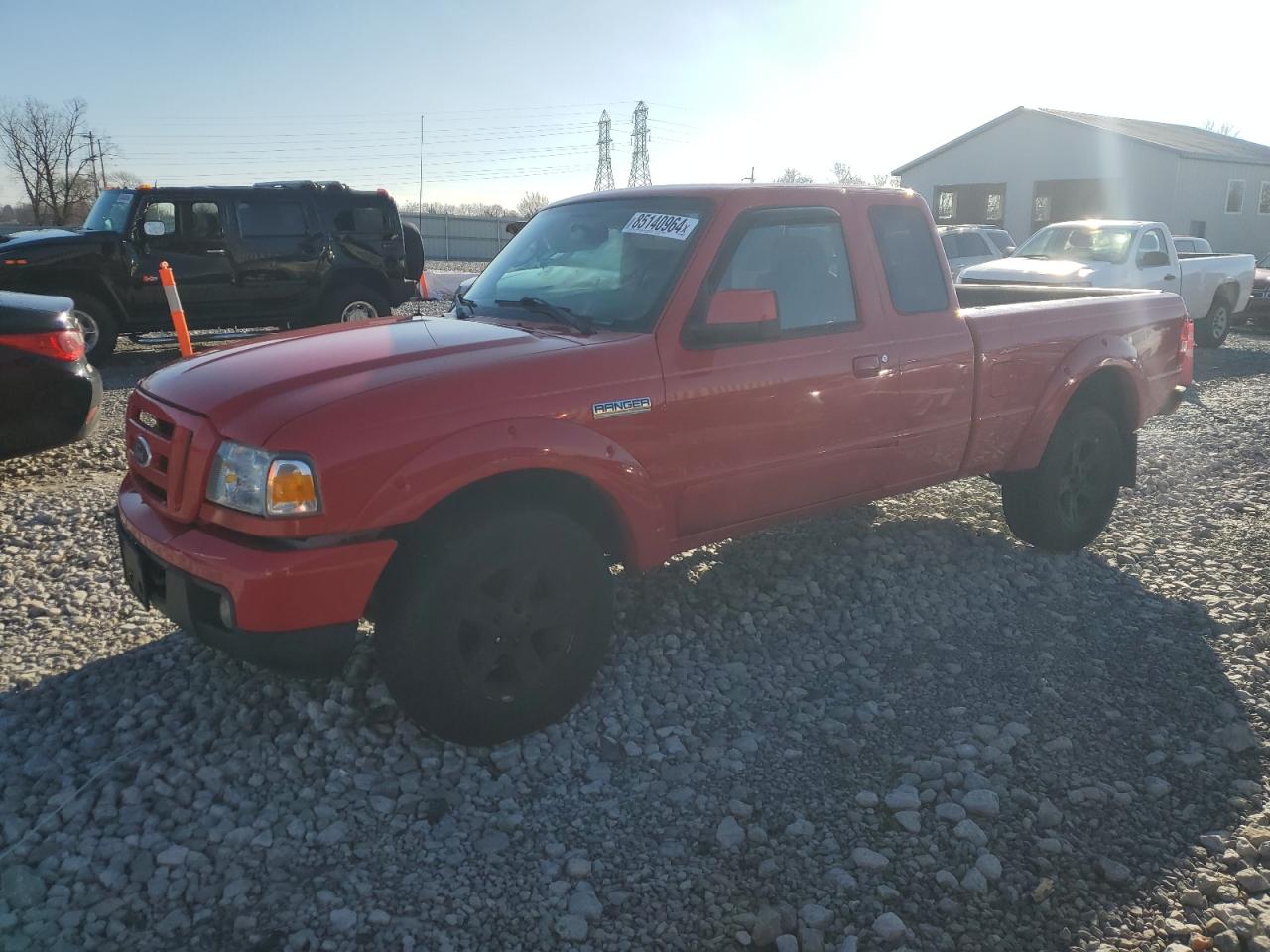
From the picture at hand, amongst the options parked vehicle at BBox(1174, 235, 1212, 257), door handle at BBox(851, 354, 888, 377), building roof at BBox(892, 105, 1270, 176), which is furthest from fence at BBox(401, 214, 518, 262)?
door handle at BBox(851, 354, 888, 377)

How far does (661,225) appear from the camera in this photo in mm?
3934

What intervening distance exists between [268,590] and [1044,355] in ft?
13.0

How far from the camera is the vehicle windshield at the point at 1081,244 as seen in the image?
521 inches

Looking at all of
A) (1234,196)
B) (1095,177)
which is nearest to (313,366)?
(1095,177)

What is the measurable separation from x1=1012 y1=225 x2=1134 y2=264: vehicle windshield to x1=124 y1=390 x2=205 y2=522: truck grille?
1286 centimetres

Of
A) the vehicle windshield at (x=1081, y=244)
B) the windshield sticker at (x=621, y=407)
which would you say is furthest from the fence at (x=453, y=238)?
the windshield sticker at (x=621, y=407)

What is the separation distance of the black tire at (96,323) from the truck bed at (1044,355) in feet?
31.6

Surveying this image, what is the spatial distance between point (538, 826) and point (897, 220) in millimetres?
3187

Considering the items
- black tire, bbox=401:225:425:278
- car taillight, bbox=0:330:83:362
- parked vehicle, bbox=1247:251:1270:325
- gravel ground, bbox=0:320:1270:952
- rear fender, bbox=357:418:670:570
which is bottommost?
gravel ground, bbox=0:320:1270:952

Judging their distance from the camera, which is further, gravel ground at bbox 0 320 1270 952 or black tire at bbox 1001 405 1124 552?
black tire at bbox 1001 405 1124 552

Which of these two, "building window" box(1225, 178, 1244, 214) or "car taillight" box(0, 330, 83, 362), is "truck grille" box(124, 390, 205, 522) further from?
"building window" box(1225, 178, 1244, 214)

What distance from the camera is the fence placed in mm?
36844

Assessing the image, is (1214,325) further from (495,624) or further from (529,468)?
(495,624)

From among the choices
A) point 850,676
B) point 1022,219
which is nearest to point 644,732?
point 850,676
